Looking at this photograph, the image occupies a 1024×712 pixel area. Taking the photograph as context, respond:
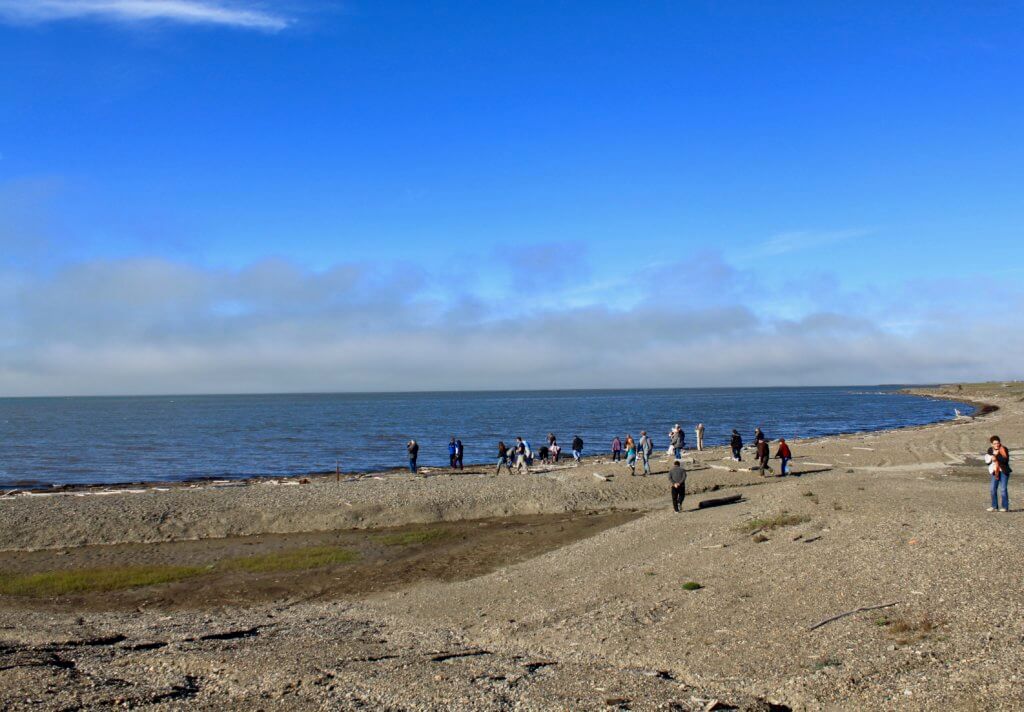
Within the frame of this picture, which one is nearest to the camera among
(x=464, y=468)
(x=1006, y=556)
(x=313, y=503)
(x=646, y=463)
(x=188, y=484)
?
(x=1006, y=556)

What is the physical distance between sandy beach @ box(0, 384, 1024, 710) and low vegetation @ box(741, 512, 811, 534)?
104mm

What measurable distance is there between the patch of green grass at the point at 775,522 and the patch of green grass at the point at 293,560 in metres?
11.4

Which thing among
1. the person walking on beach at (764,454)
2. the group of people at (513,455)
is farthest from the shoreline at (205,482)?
the person walking on beach at (764,454)

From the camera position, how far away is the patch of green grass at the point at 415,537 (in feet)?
77.0

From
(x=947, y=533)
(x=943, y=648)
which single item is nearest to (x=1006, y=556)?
(x=947, y=533)

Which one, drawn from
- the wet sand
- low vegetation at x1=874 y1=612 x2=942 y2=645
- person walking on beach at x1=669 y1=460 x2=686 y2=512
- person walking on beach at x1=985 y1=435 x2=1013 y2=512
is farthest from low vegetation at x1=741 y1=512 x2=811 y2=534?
low vegetation at x1=874 y1=612 x2=942 y2=645

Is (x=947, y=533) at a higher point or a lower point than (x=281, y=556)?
higher

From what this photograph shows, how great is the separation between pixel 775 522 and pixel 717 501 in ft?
20.6

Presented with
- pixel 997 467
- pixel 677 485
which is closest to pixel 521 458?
pixel 677 485

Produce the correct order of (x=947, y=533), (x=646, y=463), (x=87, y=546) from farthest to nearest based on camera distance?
1. (x=646, y=463)
2. (x=87, y=546)
3. (x=947, y=533)

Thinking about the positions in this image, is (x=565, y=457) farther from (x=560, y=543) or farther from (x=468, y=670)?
(x=468, y=670)

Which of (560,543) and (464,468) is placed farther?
(464,468)

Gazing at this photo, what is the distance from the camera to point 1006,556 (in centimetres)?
1460

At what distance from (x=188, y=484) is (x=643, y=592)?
30.8 m
